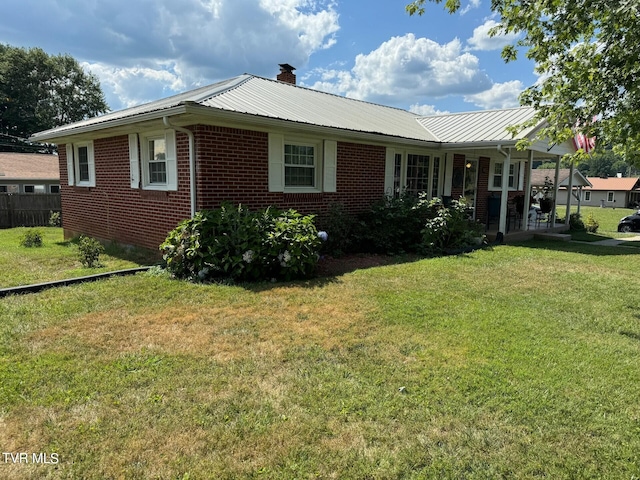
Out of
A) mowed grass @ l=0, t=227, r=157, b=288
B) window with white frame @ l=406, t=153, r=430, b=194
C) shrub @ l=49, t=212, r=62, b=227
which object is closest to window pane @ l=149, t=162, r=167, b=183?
mowed grass @ l=0, t=227, r=157, b=288

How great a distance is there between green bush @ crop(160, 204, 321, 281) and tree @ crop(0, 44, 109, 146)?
42.1m

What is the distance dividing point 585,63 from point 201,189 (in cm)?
579

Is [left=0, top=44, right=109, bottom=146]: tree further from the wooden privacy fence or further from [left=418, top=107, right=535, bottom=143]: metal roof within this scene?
[left=418, top=107, right=535, bottom=143]: metal roof

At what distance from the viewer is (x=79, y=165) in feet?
37.6

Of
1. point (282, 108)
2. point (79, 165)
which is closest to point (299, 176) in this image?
point (282, 108)

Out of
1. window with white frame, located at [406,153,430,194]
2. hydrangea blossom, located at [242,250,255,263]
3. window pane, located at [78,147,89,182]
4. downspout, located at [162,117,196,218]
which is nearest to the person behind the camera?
hydrangea blossom, located at [242,250,255,263]

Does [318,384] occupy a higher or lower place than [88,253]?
lower

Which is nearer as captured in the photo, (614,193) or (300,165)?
(300,165)

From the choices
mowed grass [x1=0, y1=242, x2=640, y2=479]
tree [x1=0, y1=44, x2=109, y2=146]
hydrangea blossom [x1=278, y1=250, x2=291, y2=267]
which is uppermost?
tree [x1=0, y1=44, x2=109, y2=146]

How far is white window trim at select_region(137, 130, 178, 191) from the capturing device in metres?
7.85

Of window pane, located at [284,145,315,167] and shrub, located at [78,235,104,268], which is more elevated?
window pane, located at [284,145,315,167]

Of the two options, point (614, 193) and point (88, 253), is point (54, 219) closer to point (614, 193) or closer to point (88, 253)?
point (88, 253)

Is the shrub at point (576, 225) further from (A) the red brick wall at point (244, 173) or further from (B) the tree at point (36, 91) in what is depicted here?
(B) the tree at point (36, 91)

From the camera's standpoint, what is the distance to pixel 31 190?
22406 millimetres
